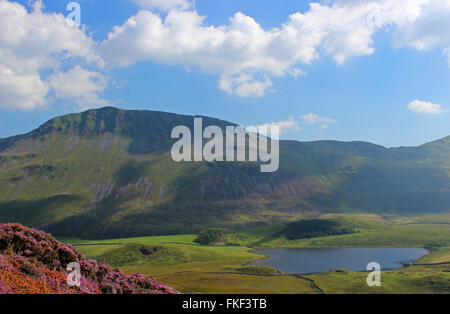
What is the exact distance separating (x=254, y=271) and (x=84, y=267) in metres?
140

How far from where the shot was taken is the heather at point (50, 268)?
2502 centimetres

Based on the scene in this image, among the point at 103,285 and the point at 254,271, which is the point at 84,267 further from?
the point at 254,271

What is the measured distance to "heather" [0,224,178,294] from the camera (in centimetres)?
2502

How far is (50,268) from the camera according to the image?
29.9 m
